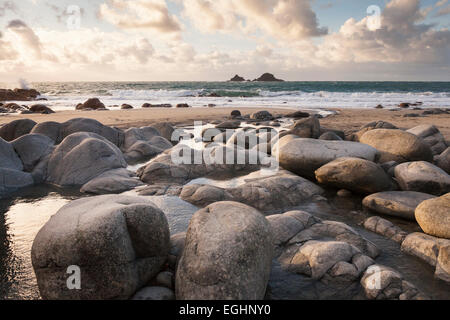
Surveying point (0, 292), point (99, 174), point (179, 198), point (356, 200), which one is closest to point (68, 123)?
point (99, 174)

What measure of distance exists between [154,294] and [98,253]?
619 millimetres

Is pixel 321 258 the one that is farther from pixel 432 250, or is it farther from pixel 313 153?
pixel 313 153

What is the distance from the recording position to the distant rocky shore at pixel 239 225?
8.54 feet

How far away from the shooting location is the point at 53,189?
5.95 meters

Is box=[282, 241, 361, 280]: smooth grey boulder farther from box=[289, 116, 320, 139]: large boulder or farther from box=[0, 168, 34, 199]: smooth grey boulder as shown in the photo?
box=[289, 116, 320, 139]: large boulder

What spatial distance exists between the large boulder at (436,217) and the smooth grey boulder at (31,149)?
736cm

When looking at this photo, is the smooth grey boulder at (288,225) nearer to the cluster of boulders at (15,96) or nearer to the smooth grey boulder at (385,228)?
the smooth grey boulder at (385,228)

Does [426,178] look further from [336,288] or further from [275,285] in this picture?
[275,285]

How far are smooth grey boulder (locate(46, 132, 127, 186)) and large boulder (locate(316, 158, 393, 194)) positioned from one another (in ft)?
14.8

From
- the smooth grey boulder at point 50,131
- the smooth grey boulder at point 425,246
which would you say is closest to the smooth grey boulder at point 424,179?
A: the smooth grey boulder at point 425,246

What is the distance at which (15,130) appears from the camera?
874 centimetres

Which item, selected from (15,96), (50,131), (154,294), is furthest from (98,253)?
(15,96)

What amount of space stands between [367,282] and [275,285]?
869 mm

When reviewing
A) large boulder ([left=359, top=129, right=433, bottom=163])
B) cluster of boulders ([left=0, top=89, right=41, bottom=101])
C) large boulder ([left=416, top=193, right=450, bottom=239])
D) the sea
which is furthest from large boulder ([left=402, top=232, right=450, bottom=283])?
cluster of boulders ([left=0, top=89, right=41, bottom=101])
